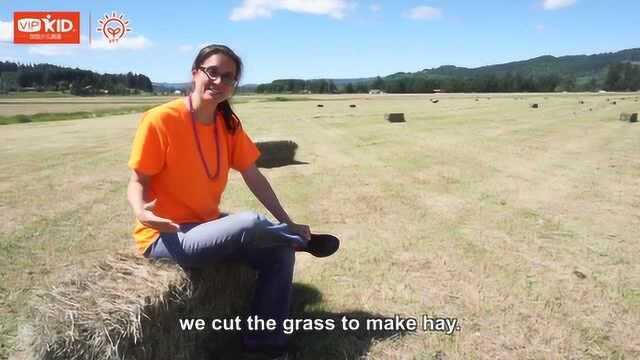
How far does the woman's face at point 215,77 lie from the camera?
3.47 m

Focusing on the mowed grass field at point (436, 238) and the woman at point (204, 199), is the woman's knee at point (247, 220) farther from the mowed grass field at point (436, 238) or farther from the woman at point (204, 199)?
the mowed grass field at point (436, 238)

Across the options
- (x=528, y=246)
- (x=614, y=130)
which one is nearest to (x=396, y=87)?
(x=614, y=130)

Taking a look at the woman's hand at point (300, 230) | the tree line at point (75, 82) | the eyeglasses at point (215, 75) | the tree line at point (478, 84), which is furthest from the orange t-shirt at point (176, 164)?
the tree line at point (478, 84)

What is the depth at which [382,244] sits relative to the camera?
6.14 metres

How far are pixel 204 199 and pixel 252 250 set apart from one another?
462 millimetres

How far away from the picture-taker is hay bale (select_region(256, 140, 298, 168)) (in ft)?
38.4

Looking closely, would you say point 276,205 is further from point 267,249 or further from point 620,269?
point 620,269

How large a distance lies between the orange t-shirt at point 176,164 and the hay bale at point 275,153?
7.93 meters

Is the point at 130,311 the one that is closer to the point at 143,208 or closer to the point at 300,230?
the point at 143,208

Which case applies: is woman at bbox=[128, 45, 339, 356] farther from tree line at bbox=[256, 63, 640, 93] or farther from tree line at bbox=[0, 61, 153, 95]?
tree line at bbox=[256, 63, 640, 93]

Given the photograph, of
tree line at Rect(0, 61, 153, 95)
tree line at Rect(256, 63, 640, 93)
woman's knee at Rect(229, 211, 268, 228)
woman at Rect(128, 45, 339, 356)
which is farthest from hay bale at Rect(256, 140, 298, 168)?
tree line at Rect(256, 63, 640, 93)

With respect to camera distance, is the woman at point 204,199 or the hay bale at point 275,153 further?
the hay bale at point 275,153

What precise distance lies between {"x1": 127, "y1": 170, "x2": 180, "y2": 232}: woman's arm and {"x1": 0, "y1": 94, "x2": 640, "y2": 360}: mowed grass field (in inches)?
22.5

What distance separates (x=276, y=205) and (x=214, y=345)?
1019 mm
